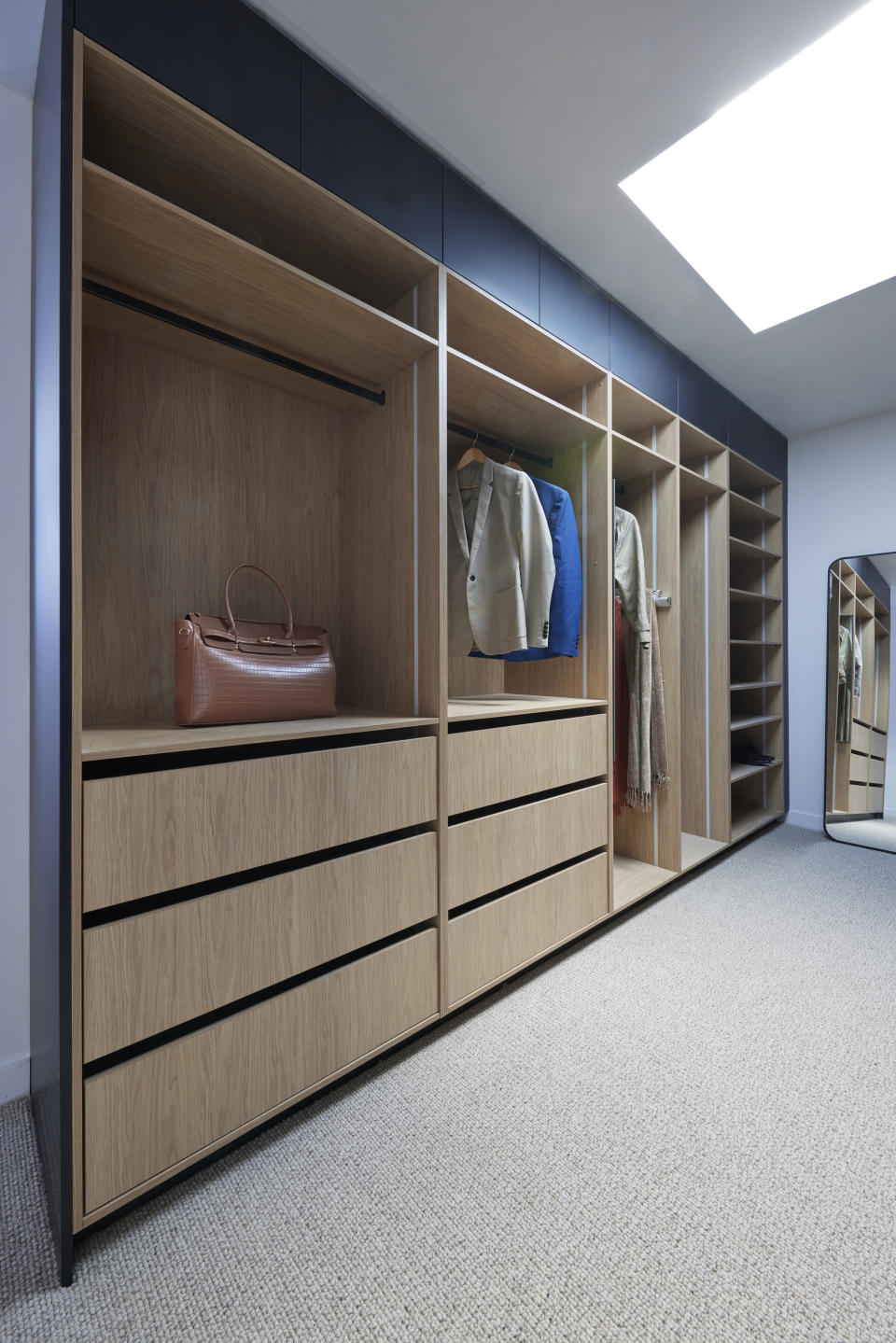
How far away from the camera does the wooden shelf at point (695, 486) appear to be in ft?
9.38

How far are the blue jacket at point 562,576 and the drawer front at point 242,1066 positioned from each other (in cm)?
110

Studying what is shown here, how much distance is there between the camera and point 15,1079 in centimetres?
144

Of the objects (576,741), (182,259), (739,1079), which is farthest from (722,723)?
(182,259)

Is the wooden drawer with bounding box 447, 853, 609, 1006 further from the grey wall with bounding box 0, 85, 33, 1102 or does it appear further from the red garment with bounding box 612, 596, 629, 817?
the grey wall with bounding box 0, 85, 33, 1102

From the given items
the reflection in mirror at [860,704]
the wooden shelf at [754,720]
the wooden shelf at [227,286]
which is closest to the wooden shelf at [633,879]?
the wooden shelf at [754,720]

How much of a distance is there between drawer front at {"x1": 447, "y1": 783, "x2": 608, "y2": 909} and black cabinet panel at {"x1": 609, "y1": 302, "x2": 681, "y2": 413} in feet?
5.42

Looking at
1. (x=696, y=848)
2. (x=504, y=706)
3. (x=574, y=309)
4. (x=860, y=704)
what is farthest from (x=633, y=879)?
(x=574, y=309)

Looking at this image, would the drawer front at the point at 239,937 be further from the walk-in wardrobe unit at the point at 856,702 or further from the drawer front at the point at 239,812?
the walk-in wardrobe unit at the point at 856,702

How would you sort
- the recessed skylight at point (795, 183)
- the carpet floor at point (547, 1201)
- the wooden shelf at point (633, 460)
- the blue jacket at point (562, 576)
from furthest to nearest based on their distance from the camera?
the wooden shelf at point (633, 460), the blue jacket at point (562, 576), the recessed skylight at point (795, 183), the carpet floor at point (547, 1201)

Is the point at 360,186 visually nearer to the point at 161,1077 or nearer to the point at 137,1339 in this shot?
the point at 161,1077

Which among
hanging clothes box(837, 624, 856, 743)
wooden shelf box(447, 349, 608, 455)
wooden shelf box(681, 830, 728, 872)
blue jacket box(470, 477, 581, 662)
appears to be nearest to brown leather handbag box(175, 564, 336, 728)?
blue jacket box(470, 477, 581, 662)

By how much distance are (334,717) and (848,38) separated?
2.17 metres

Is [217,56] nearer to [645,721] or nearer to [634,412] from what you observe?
[634,412]

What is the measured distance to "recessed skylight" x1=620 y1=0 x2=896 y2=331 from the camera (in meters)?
1.67
